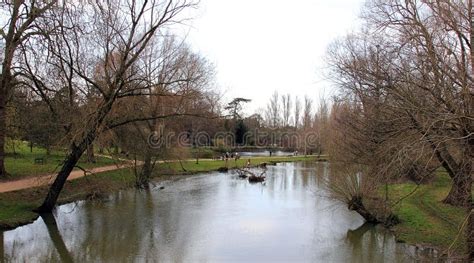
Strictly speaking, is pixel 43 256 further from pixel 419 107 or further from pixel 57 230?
pixel 419 107

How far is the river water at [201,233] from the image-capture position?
1145cm

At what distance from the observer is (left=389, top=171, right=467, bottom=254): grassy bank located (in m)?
12.6

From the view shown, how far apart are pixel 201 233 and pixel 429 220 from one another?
24.9 feet

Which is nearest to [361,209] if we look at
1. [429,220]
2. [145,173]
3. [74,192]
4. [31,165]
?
[429,220]

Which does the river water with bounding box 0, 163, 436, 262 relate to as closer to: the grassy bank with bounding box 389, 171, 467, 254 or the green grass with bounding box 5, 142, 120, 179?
the grassy bank with bounding box 389, 171, 467, 254

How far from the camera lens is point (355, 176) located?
52.6ft

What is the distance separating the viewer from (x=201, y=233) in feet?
45.2

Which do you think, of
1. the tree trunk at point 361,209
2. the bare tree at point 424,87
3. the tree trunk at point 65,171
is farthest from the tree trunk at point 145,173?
the bare tree at point 424,87

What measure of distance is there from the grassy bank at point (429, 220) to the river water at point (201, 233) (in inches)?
24.4

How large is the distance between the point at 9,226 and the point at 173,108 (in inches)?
413

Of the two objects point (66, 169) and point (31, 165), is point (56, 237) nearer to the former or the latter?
point (66, 169)

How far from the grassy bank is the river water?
2.04ft

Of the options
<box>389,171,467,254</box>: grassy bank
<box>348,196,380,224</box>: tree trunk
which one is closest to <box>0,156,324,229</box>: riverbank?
<box>348,196,380,224</box>: tree trunk

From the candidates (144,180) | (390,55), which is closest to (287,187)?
(144,180)
